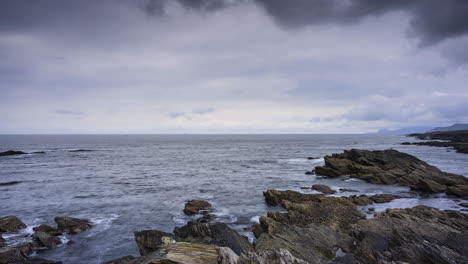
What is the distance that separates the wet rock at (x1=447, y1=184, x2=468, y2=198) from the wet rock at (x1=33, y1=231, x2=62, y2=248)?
141 ft

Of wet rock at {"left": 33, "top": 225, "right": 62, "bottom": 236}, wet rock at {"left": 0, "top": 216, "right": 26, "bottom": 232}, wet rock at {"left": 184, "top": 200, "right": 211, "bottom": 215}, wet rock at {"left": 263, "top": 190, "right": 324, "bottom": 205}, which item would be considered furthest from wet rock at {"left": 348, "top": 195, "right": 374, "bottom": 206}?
wet rock at {"left": 0, "top": 216, "right": 26, "bottom": 232}

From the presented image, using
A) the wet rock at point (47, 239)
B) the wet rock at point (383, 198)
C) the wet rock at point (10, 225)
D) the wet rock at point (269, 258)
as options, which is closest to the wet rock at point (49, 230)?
the wet rock at point (47, 239)

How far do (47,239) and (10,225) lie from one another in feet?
19.1

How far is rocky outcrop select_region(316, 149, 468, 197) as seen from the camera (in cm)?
3456

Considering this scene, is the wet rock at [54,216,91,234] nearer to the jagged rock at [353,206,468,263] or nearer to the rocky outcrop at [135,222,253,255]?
the rocky outcrop at [135,222,253,255]

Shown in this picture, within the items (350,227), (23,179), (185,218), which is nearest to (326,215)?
(350,227)

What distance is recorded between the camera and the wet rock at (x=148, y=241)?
1546 cm

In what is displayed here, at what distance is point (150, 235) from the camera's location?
16250mm

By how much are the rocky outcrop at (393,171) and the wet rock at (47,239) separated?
4256cm

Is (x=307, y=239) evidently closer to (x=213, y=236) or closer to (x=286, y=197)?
(x=213, y=236)

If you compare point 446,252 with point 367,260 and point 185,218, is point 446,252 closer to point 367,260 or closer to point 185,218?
point 367,260

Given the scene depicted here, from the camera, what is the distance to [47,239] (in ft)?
61.2

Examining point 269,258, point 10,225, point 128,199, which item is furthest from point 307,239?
point 128,199

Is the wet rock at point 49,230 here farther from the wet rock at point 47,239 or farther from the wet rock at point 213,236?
the wet rock at point 213,236
